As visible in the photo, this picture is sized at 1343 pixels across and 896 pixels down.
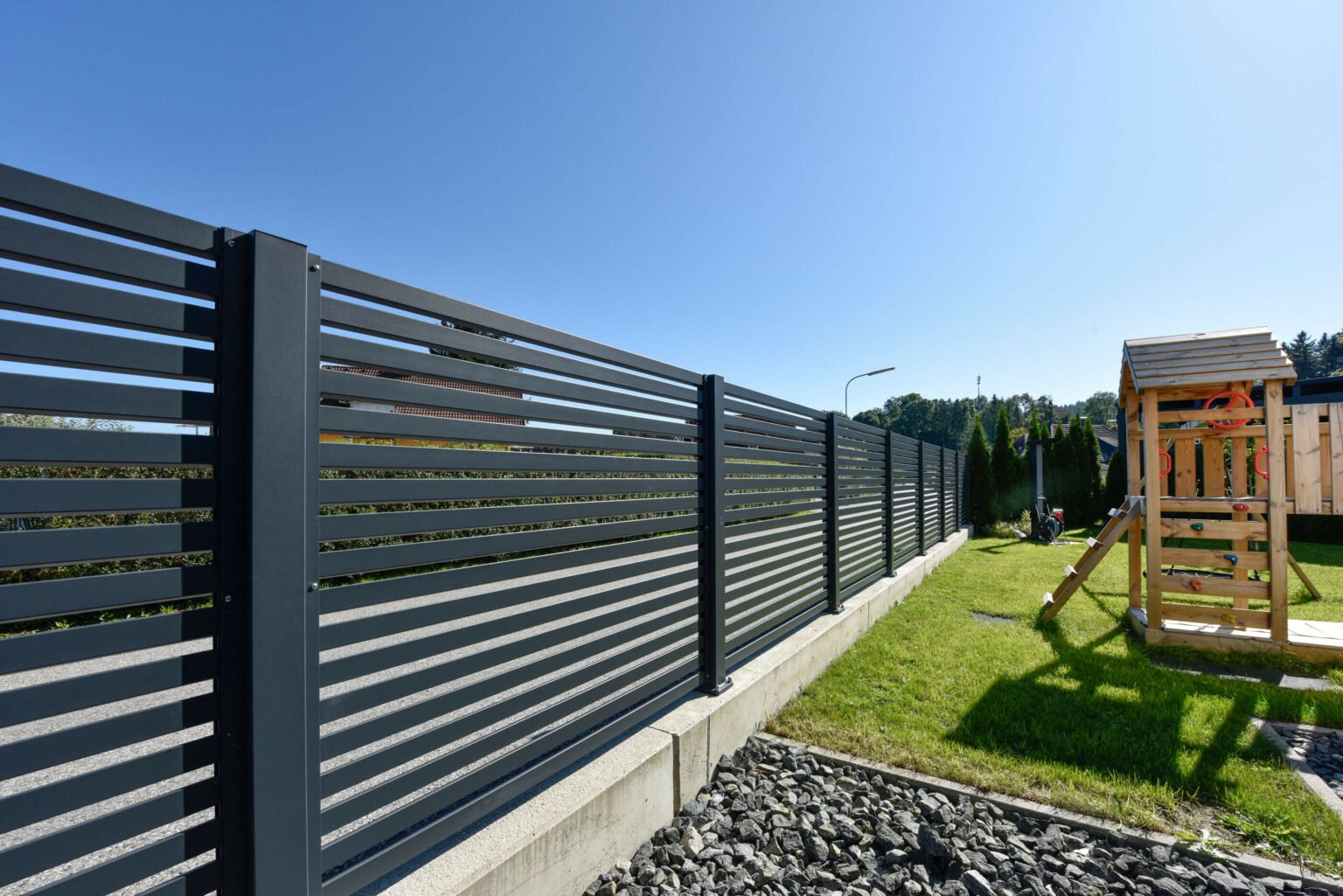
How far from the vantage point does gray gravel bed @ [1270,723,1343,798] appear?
292cm

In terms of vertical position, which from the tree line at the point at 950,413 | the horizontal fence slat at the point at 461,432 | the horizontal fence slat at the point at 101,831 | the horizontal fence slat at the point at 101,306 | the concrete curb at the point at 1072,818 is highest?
the tree line at the point at 950,413

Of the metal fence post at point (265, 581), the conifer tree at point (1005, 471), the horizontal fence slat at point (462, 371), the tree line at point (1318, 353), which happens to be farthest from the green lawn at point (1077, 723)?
the tree line at point (1318, 353)

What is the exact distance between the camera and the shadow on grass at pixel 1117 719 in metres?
2.99

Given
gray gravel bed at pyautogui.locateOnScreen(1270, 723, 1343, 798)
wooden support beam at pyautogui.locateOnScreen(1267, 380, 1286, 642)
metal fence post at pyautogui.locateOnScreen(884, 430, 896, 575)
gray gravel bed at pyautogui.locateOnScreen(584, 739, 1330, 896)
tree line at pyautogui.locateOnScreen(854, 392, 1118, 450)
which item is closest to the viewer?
gray gravel bed at pyautogui.locateOnScreen(584, 739, 1330, 896)

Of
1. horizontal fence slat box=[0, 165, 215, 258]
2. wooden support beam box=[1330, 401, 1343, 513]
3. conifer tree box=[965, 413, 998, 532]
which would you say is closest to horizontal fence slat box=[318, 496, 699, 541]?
horizontal fence slat box=[0, 165, 215, 258]

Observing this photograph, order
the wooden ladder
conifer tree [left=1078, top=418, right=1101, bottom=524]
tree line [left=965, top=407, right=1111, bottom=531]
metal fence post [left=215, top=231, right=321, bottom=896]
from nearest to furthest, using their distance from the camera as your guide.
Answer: metal fence post [left=215, top=231, right=321, bottom=896], the wooden ladder, tree line [left=965, top=407, right=1111, bottom=531], conifer tree [left=1078, top=418, right=1101, bottom=524]

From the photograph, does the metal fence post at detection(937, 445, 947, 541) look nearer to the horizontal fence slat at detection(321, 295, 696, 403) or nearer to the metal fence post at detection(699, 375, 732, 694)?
the metal fence post at detection(699, 375, 732, 694)

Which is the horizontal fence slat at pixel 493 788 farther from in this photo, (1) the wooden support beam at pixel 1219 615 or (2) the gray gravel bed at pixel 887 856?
(1) the wooden support beam at pixel 1219 615

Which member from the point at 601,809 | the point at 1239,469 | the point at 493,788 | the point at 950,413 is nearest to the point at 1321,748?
the point at 1239,469

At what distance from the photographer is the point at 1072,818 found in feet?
8.25

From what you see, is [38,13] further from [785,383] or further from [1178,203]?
[785,383]

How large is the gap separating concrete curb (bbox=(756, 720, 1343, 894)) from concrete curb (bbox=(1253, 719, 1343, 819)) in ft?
2.26

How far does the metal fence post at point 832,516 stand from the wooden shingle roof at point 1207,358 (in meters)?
3.01

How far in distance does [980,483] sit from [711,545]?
1570 cm
